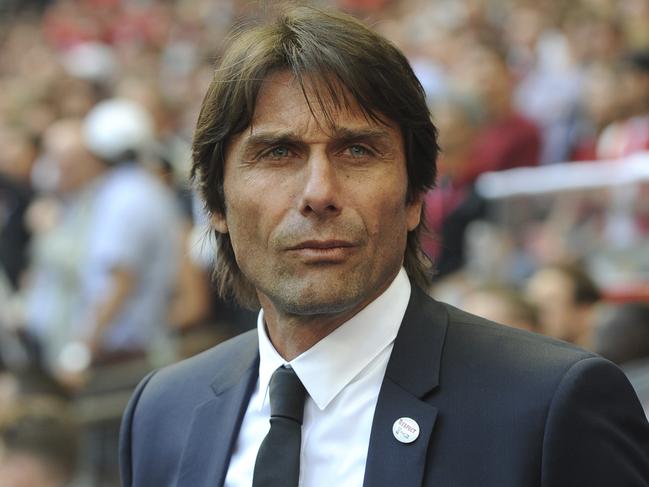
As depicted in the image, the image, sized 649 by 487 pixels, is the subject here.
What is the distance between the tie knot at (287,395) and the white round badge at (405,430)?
21cm

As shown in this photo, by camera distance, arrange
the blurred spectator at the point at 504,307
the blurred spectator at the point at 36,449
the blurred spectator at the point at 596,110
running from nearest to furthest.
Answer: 1. the blurred spectator at the point at 36,449
2. the blurred spectator at the point at 504,307
3. the blurred spectator at the point at 596,110

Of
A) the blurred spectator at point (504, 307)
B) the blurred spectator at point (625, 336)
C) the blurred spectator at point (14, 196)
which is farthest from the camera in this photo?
the blurred spectator at point (14, 196)

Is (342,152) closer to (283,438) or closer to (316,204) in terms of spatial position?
(316,204)

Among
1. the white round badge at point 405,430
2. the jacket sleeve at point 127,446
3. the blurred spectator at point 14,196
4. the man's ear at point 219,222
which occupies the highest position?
the man's ear at point 219,222

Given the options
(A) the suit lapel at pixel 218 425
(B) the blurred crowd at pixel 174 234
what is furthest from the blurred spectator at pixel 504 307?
(A) the suit lapel at pixel 218 425

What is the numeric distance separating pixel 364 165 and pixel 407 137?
0.18 meters

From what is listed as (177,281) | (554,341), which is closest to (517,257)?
(177,281)

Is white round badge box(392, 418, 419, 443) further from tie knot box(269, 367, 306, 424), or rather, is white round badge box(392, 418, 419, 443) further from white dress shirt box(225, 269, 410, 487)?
tie knot box(269, 367, 306, 424)

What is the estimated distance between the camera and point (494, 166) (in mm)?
7555

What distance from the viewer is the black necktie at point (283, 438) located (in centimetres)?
234

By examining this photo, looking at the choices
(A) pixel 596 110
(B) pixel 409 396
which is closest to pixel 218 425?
(B) pixel 409 396

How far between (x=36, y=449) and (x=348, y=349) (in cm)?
168

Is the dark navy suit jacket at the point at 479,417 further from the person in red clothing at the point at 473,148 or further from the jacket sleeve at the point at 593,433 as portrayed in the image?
the person in red clothing at the point at 473,148

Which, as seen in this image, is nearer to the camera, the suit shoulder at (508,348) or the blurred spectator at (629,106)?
the suit shoulder at (508,348)
